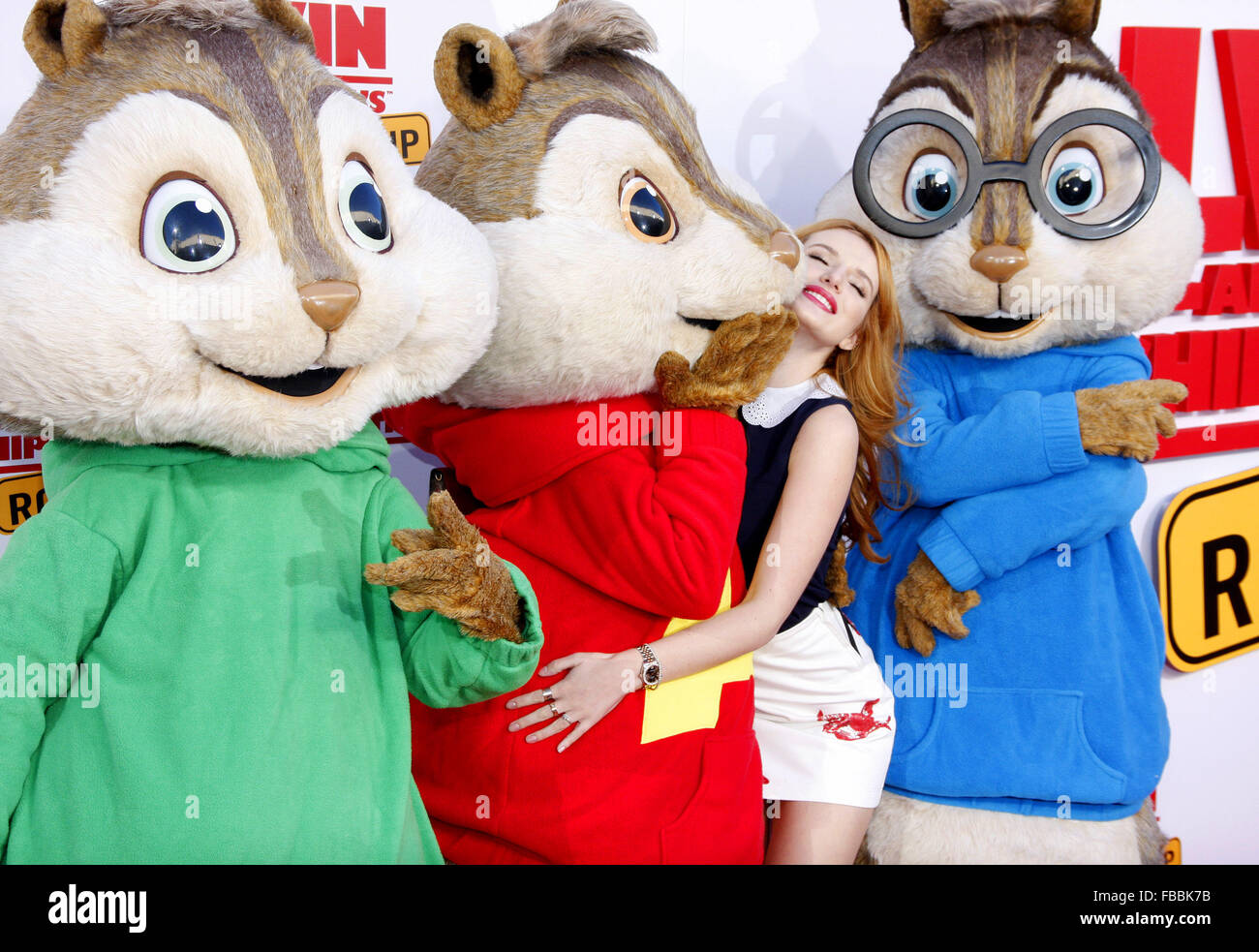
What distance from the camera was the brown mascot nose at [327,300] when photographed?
3.75 ft

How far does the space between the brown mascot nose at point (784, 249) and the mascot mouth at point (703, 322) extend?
119mm

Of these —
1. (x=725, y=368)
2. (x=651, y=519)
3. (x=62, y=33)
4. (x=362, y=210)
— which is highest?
(x=62, y=33)

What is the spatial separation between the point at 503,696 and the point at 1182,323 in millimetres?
1720

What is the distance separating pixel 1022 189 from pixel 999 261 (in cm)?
14

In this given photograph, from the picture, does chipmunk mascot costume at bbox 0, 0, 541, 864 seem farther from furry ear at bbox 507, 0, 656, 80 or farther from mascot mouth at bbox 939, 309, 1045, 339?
mascot mouth at bbox 939, 309, 1045, 339

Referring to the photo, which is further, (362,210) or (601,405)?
(601,405)

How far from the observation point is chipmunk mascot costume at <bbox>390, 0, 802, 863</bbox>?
1401 millimetres

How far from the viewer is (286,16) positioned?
128 centimetres

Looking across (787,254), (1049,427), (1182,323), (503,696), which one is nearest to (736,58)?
(787,254)

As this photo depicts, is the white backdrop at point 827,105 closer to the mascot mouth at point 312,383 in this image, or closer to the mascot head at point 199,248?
the mascot head at point 199,248

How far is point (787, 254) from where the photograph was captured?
5.05 feet

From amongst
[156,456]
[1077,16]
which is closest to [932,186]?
[1077,16]

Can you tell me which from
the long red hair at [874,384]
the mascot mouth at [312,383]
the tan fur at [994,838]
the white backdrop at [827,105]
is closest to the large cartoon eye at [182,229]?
the mascot mouth at [312,383]

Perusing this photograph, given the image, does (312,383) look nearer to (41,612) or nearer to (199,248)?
(199,248)
